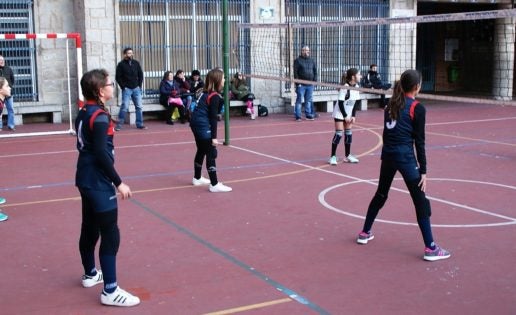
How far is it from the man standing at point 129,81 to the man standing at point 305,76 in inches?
164

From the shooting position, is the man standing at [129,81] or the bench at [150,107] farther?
the bench at [150,107]

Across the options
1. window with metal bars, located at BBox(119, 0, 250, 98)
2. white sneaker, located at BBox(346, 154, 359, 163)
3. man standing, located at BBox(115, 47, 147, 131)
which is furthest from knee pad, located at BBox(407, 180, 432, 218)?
window with metal bars, located at BBox(119, 0, 250, 98)

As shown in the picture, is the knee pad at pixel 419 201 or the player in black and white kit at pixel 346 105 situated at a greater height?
the player in black and white kit at pixel 346 105

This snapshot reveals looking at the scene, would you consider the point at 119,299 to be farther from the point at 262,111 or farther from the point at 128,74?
the point at 262,111

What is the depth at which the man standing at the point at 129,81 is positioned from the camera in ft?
53.2

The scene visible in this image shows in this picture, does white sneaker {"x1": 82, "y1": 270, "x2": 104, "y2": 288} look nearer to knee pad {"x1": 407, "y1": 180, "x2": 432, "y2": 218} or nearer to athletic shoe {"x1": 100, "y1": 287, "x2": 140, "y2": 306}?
athletic shoe {"x1": 100, "y1": 287, "x2": 140, "y2": 306}

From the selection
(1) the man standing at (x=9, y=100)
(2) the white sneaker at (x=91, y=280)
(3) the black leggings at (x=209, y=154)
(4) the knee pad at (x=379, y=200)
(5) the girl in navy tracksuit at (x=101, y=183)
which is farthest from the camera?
(1) the man standing at (x=9, y=100)

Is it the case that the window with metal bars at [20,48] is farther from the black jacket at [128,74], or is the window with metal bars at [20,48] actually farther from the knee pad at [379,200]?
the knee pad at [379,200]

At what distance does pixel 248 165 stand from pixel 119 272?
17.8 feet

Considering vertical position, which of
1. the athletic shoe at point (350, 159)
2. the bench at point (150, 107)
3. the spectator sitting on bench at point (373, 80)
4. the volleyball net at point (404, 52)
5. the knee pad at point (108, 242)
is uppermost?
the volleyball net at point (404, 52)

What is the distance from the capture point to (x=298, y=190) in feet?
30.2

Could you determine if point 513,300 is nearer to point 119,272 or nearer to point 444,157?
point 119,272

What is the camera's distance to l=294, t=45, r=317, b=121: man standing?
17.8 metres

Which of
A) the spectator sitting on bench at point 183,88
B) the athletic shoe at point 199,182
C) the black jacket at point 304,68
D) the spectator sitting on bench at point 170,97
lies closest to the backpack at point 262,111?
the black jacket at point 304,68
